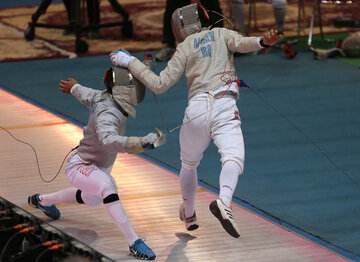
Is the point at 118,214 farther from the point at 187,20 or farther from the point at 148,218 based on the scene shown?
the point at 187,20

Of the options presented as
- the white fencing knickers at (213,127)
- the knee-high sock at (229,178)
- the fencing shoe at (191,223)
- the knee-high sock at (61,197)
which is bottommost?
the fencing shoe at (191,223)

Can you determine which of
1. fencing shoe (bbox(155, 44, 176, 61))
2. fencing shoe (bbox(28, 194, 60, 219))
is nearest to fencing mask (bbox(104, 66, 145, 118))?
fencing shoe (bbox(28, 194, 60, 219))

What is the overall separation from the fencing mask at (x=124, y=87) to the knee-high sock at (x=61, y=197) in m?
0.64

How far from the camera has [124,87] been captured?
160 inches

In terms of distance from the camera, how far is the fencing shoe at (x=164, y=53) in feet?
26.6

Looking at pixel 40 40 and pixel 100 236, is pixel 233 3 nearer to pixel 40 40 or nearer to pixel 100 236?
pixel 40 40

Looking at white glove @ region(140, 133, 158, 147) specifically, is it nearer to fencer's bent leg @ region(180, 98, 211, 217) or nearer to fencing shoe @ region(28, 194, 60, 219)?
fencer's bent leg @ region(180, 98, 211, 217)

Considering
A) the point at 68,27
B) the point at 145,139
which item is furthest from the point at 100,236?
the point at 68,27

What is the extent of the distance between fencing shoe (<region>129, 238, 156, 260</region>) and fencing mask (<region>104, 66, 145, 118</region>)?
670 millimetres

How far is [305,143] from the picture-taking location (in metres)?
5.98

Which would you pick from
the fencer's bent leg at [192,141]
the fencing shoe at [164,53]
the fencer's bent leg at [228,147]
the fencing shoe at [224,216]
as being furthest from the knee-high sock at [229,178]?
the fencing shoe at [164,53]

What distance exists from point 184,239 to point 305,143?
1.97 m

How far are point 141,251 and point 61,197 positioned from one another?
2.17 ft

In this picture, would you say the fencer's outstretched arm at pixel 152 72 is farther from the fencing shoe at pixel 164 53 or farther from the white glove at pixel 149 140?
the fencing shoe at pixel 164 53
